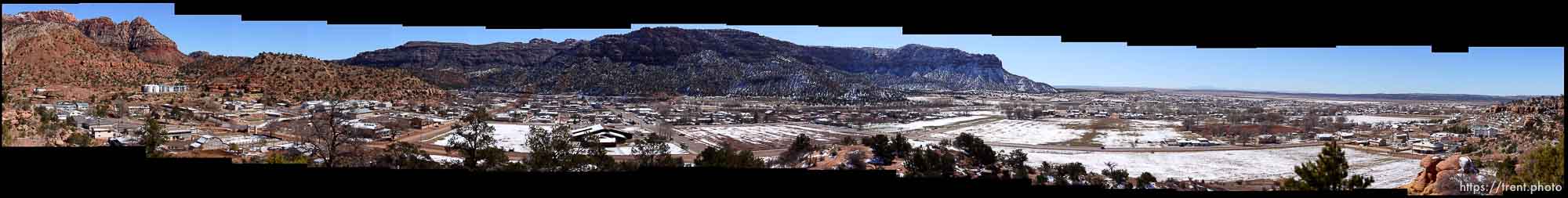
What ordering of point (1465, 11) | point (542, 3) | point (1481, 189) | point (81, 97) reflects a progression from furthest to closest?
point (81, 97)
point (1481, 189)
point (1465, 11)
point (542, 3)

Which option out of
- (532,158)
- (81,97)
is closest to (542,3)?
(532,158)

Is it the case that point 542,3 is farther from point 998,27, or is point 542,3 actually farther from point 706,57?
point 706,57

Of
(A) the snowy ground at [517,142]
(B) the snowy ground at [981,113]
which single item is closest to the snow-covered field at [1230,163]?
(B) the snowy ground at [981,113]

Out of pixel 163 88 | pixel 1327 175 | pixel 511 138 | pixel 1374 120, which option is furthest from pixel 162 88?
pixel 1374 120

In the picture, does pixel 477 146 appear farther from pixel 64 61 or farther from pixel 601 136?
pixel 64 61

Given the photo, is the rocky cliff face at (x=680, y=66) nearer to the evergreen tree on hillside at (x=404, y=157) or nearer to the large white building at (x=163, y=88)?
the large white building at (x=163, y=88)

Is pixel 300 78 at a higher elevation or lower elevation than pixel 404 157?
higher
